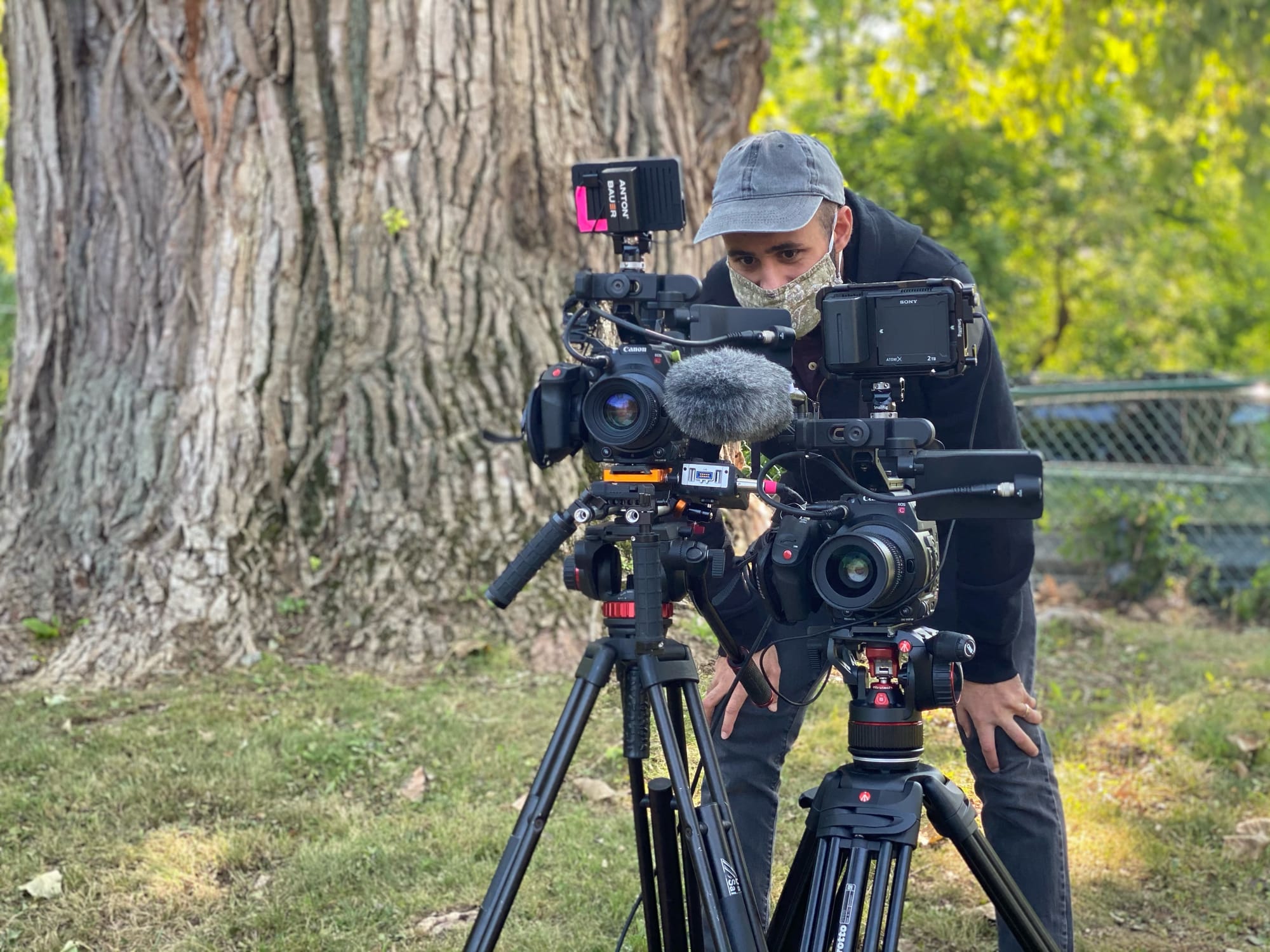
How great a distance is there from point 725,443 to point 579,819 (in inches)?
76.3

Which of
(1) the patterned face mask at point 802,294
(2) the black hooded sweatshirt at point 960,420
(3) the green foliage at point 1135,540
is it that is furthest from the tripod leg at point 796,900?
(3) the green foliage at point 1135,540

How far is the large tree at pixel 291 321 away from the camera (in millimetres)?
4941

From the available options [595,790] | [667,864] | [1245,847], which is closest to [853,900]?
[667,864]

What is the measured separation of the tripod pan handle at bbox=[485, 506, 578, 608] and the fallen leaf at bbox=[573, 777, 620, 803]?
1774mm

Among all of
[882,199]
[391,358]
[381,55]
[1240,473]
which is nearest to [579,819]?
[391,358]

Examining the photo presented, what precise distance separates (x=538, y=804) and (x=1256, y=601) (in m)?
5.95

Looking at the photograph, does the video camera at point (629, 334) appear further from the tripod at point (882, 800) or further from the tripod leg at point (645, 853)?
the tripod leg at point (645, 853)

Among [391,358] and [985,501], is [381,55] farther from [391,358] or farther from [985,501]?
[985,501]

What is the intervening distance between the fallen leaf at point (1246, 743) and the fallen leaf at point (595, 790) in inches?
86.5

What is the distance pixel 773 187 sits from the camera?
2.57 meters

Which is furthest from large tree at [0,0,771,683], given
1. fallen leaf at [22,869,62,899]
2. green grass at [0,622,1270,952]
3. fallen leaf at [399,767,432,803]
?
fallen leaf at [22,869,62,899]

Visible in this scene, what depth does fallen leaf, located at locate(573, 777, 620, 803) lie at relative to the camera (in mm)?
3898

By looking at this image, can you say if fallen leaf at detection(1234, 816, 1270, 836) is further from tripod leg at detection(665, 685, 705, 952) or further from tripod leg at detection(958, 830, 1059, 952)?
tripod leg at detection(665, 685, 705, 952)

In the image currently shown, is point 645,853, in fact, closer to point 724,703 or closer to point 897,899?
point 724,703
